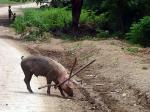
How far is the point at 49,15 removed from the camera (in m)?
41.3

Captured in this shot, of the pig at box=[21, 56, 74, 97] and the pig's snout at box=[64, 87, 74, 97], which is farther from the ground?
the pig at box=[21, 56, 74, 97]

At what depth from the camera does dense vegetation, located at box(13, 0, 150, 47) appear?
29.1 meters

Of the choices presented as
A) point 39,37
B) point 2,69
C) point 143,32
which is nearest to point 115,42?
point 143,32

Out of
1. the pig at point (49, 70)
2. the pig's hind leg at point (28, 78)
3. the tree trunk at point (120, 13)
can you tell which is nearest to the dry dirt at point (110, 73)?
the pig at point (49, 70)

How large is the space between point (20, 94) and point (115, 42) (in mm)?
13567

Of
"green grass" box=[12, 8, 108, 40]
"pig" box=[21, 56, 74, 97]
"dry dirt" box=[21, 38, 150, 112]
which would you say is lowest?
"green grass" box=[12, 8, 108, 40]

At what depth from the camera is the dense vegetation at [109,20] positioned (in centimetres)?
2909

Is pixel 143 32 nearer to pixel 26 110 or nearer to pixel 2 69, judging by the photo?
pixel 2 69

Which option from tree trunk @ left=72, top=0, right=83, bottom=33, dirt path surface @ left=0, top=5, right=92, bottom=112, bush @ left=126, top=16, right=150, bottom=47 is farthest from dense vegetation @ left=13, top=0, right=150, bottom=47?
dirt path surface @ left=0, top=5, right=92, bottom=112

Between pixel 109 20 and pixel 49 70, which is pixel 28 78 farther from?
pixel 109 20

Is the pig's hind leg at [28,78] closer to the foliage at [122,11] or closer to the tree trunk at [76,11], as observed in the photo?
the foliage at [122,11]

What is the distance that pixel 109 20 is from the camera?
3597 cm

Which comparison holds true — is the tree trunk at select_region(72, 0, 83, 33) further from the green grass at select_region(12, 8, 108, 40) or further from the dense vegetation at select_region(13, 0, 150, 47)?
the green grass at select_region(12, 8, 108, 40)

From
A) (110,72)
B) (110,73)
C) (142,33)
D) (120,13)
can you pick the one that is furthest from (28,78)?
(120,13)
